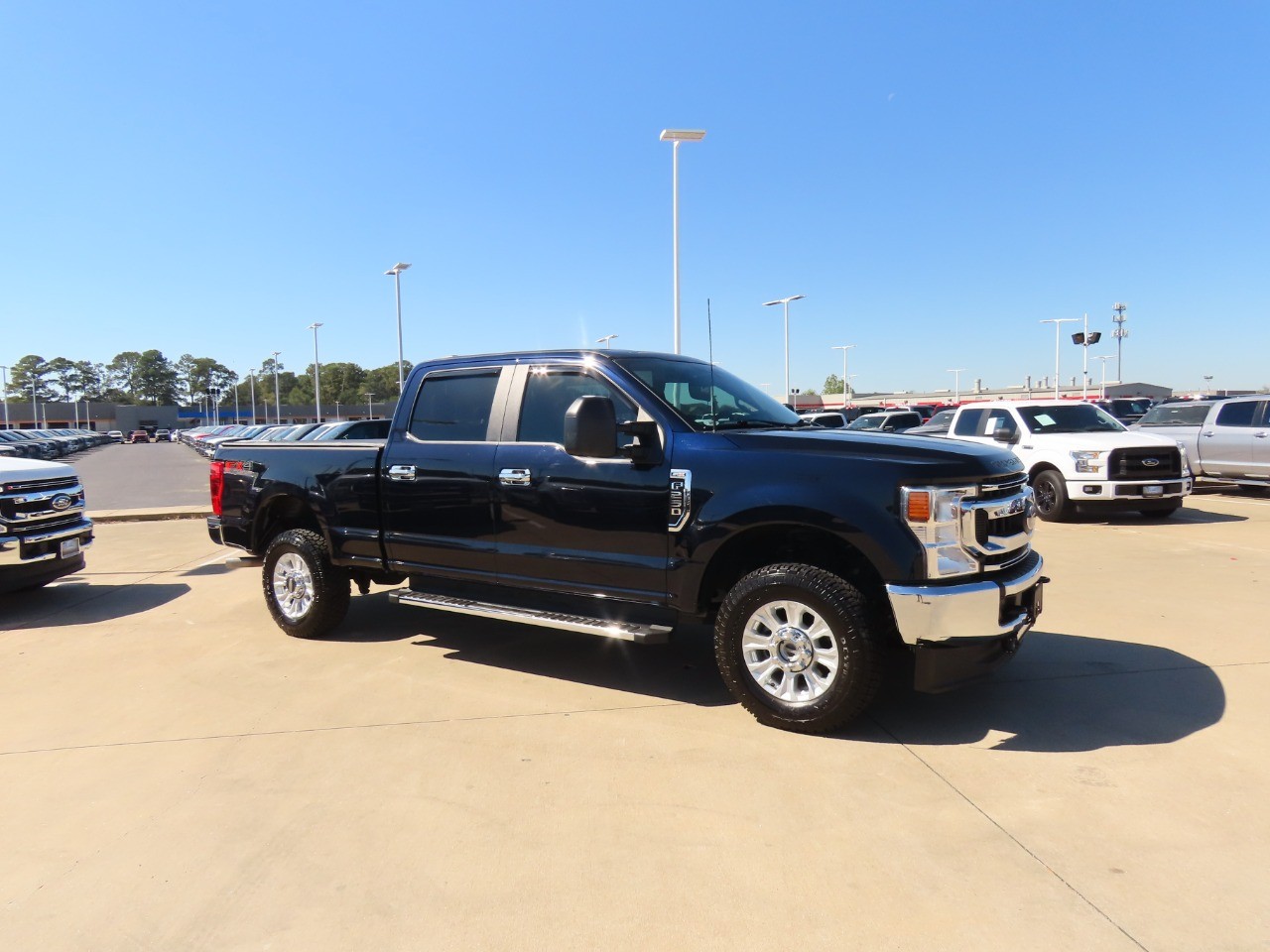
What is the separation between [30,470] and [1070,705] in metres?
8.28

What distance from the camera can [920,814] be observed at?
3.37m

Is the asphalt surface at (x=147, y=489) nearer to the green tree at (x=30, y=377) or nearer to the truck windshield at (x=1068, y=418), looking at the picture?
the truck windshield at (x=1068, y=418)

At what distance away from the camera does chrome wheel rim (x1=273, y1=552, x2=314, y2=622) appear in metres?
6.23

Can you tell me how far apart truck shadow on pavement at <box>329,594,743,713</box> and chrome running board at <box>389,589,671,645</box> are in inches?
17.5

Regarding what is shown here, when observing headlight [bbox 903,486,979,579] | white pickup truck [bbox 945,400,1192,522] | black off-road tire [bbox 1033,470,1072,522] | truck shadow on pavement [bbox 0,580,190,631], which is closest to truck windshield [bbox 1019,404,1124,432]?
white pickup truck [bbox 945,400,1192,522]

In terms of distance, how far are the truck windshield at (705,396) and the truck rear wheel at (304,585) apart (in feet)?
9.22

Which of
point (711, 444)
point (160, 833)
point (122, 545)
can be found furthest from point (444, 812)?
point (122, 545)

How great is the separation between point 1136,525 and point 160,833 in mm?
11837

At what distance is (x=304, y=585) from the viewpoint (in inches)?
247

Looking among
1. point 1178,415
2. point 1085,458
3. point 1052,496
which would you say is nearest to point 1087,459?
point 1085,458

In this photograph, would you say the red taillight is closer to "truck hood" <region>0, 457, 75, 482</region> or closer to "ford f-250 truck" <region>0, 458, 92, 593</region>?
"truck hood" <region>0, 457, 75, 482</region>

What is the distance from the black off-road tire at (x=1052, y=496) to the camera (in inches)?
467

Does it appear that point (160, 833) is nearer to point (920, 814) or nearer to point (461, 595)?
point (461, 595)

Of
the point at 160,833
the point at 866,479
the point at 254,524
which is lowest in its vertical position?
the point at 160,833
